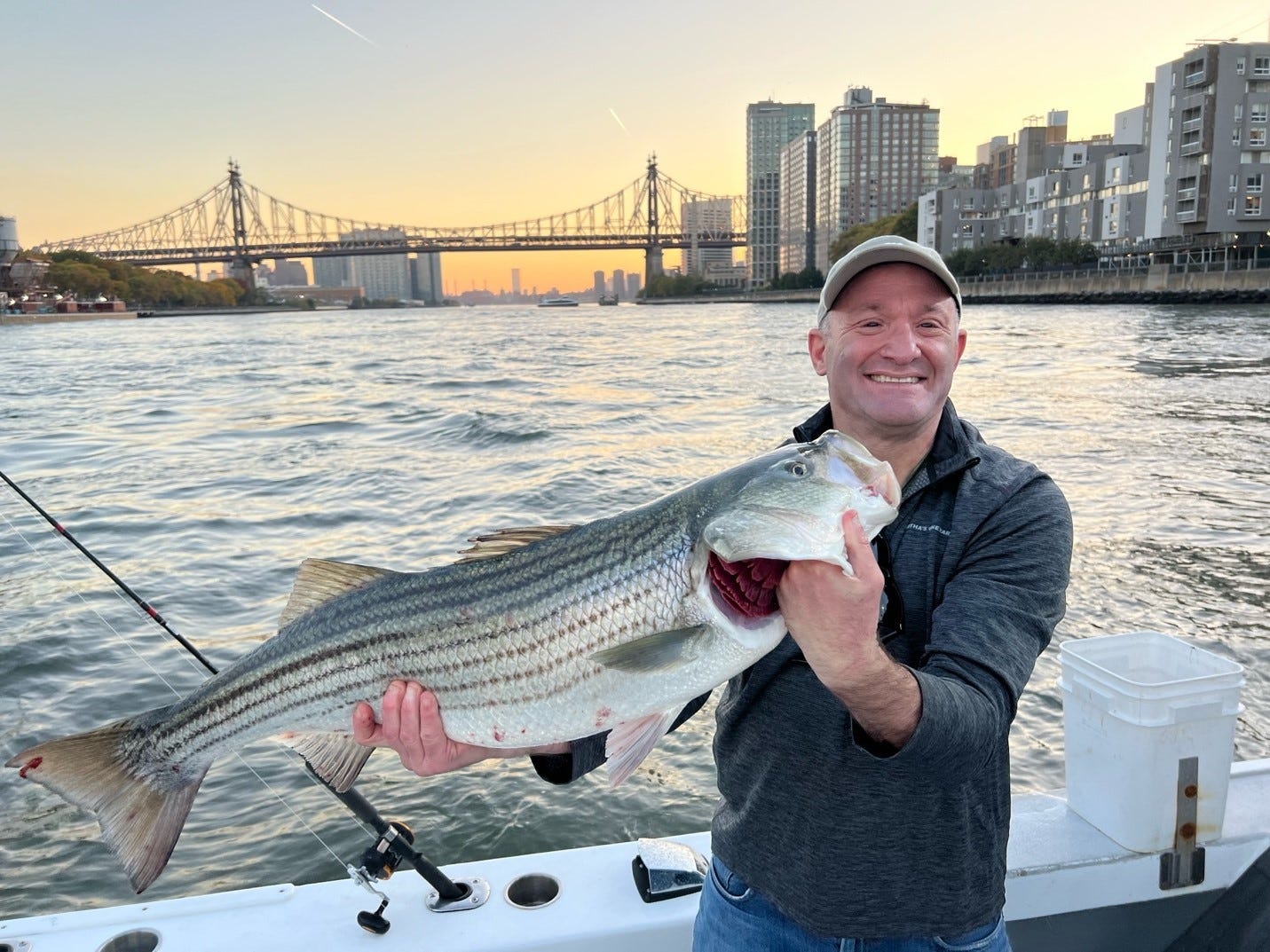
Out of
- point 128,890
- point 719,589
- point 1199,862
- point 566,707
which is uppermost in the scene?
point 719,589

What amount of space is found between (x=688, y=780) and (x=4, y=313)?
4187 inches

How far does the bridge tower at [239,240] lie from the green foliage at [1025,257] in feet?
248

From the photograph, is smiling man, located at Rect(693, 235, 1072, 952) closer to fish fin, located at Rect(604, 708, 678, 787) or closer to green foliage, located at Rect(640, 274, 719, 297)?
fish fin, located at Rect(604, 708, 678, 787)

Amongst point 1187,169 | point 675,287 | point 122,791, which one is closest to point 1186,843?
point 122,791

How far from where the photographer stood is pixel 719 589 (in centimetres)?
204

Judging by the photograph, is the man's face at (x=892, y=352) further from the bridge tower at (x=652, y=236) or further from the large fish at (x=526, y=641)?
the bridge tower at (x=652, y=236)

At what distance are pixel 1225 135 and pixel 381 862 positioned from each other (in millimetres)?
87026

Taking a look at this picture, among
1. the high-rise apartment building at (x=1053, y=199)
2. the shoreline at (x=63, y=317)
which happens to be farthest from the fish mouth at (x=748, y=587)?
the high-rise apartment building at (x=1053, y=199)

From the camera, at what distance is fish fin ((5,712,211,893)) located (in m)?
2.41

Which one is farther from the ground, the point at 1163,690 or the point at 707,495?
the point at 707,495

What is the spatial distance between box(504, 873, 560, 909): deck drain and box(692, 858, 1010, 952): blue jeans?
0.56 meters

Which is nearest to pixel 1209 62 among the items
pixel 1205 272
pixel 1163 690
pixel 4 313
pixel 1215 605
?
pixel 1205 272

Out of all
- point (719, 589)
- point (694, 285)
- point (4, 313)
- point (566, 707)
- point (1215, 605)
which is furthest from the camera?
point (694, 285)

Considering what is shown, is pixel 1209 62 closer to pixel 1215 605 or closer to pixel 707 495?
pixel 1215 605
